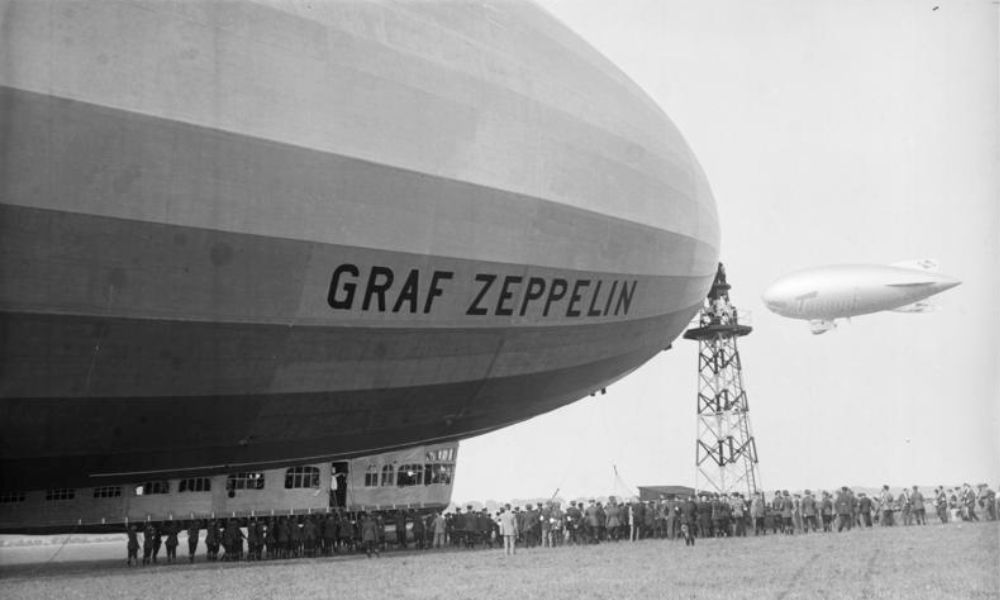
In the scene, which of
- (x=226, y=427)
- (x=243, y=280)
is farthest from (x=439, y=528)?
(x=243, y=280)

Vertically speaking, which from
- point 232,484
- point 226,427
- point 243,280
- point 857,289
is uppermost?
point 857,289

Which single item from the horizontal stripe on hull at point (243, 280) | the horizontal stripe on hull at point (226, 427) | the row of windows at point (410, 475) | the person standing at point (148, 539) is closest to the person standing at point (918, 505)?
the row of windows at point (410, 475)

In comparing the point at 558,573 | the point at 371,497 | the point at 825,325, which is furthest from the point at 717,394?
the point at 558,573

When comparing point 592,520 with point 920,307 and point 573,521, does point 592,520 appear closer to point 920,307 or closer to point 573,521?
point 573,521

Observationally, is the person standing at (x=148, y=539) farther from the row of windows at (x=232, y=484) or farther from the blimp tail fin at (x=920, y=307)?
the blimp tail fin at (x=920, y=307)

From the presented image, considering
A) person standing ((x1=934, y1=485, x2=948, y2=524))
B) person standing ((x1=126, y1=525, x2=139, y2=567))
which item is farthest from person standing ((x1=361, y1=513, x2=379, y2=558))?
person standing ((x1=934, y1=485, x2=948, y2=524))
